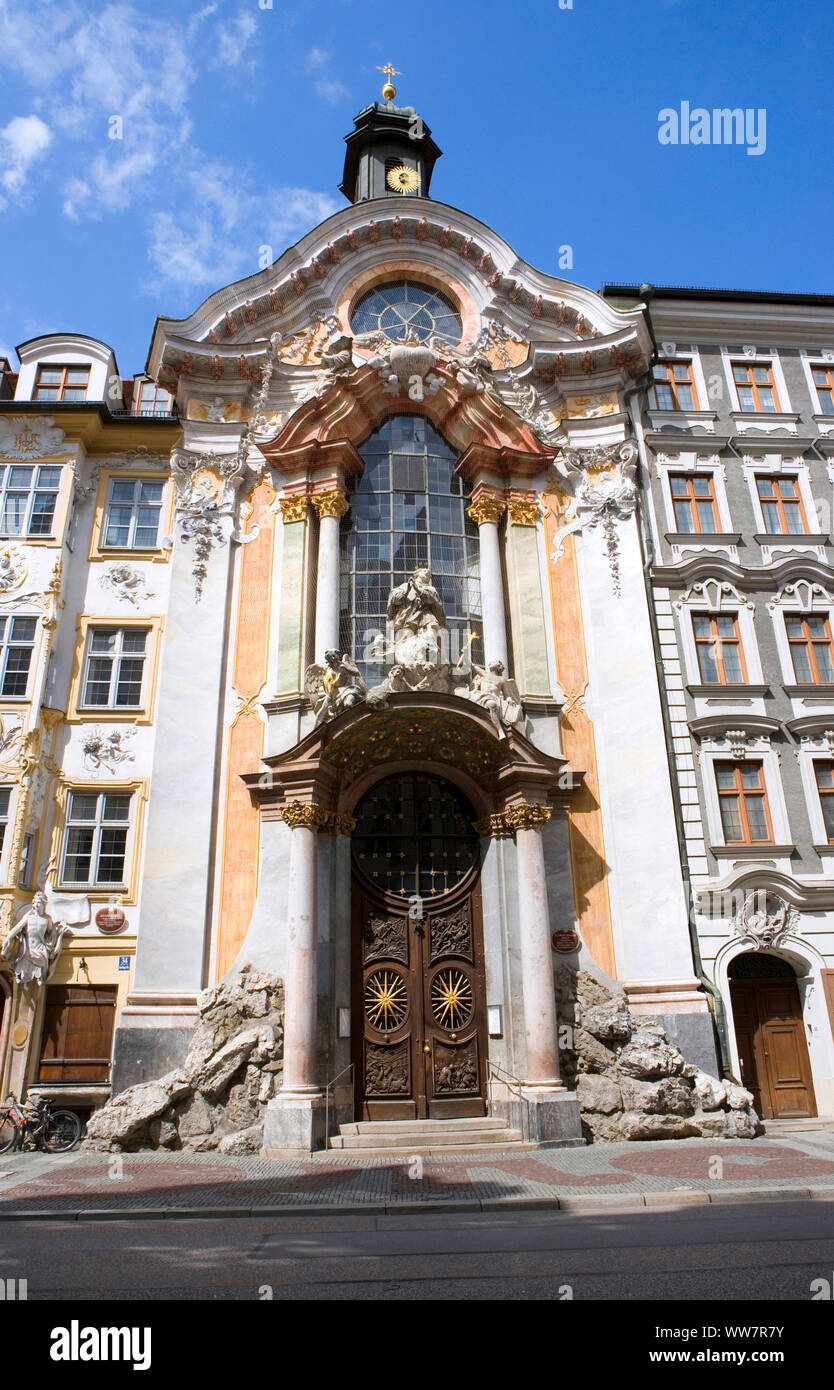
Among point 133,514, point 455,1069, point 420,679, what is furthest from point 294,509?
point 455,1069

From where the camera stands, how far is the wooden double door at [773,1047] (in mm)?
19031

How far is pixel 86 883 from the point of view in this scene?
767 inches

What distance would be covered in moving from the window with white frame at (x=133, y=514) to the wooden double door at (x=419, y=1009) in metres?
10.2

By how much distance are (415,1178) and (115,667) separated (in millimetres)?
13051

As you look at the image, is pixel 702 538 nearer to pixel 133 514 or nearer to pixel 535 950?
pixel 535 950

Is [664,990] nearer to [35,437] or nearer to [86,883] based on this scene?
[86,883]

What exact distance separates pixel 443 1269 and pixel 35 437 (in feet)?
69.1

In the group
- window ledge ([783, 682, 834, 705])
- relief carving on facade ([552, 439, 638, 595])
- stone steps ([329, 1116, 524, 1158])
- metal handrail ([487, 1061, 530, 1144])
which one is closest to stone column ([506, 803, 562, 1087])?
metal handrail ([487, 1061, 530, 1144])

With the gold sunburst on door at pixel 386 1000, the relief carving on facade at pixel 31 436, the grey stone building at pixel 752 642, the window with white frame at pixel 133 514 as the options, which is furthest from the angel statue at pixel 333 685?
the relief carving on facade at pixel 31 436

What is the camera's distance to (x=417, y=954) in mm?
19000

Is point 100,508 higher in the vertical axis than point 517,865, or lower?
higher

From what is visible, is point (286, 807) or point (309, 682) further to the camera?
point (309, 682)

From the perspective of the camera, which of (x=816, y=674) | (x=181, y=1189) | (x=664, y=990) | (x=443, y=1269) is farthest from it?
(x=816, y=674)
